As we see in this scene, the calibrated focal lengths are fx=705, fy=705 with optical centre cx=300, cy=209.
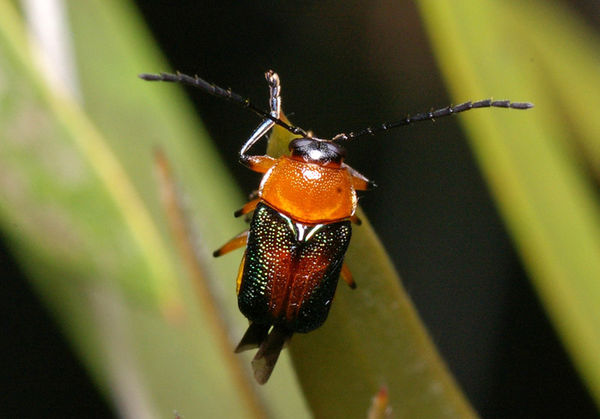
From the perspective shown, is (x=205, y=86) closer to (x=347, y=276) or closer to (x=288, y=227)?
(x=288, y=227)

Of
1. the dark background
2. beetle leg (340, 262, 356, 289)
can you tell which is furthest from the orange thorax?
the dark background

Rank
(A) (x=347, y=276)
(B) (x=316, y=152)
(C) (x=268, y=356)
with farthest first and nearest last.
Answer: (B) (x=316, y=152), (C) (x=268, y=356), (A) (x=347, y=276)

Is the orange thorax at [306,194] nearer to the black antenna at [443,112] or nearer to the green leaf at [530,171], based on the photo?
the black antenna at [443,112]

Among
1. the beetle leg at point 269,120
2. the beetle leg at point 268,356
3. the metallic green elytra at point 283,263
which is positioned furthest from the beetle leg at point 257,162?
the beetle leg at point 268,356

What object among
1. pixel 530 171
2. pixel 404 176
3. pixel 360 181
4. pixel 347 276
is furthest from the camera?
pixel 404 176

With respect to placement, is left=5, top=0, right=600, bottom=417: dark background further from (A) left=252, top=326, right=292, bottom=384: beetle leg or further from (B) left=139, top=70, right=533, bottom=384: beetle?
(A) left=252, top=326, right=292, bottom=384: beetle leg

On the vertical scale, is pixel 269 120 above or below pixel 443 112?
above

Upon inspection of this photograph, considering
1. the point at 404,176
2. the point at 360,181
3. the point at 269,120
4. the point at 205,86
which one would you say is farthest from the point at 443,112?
the point at 404,176
